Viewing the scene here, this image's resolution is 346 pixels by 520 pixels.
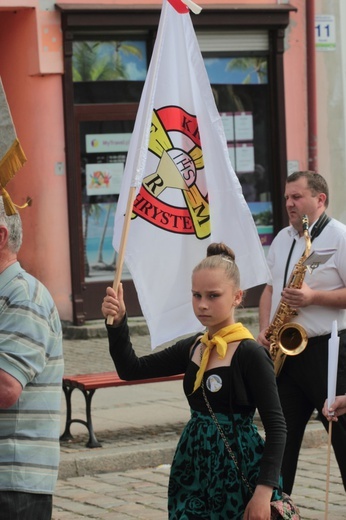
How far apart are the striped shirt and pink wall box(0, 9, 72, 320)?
36.3 feet

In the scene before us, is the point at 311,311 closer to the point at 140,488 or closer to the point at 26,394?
the point at 140,488

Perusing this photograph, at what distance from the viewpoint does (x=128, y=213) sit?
5109mm

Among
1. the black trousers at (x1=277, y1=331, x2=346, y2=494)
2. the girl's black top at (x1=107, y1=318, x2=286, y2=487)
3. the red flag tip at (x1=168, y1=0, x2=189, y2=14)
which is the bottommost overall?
the black trousers at (x1=277, y1=331, x2=346, y2=494)

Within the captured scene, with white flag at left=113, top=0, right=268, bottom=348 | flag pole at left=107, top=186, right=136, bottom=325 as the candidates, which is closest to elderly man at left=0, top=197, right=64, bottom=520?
flag pole at left=107, top=186, right=136, bottom=325

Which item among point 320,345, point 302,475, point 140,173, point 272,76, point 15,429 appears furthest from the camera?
point 272,76

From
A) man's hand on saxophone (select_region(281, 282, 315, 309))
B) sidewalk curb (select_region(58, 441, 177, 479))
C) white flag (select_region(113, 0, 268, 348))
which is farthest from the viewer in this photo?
sidewalk curb (select_region(58, 441, 177, 479))

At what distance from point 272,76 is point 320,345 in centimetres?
1006

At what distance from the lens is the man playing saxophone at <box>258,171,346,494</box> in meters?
7.08

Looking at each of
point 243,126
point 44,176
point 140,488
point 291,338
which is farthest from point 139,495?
point 243,126

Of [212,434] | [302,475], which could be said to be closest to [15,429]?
[212,434]

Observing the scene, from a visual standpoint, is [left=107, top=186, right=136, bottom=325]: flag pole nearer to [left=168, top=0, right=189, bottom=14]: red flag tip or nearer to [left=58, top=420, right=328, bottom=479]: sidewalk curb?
[left=168, top=0, right=189, bottom=14]: red flag tip

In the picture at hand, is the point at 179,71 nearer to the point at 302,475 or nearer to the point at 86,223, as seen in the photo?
the point at 302,475

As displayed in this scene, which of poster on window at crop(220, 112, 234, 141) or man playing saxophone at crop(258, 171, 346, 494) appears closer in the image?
man playing saxophone at crop(258, 171, 346, 494)

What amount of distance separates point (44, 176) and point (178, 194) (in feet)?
31.8
